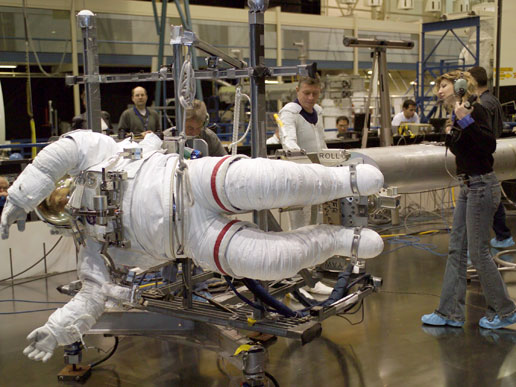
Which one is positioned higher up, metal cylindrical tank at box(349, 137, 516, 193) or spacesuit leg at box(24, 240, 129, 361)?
metal cylindrical tank at box(349, 137, 516, 193)

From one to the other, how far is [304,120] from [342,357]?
1635 mm

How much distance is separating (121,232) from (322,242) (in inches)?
32.1

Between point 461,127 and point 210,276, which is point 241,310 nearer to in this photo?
point 210,276

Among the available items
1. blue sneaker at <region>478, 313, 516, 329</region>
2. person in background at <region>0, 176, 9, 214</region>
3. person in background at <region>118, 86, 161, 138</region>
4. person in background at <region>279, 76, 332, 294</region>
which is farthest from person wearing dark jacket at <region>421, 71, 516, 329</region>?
person in background at <region>118, 86, 161, 138</region>

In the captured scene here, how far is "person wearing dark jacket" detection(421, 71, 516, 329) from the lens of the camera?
319cm

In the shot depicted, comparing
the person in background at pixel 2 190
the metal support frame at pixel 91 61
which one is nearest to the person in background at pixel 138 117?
the person in background at pixel 2 190

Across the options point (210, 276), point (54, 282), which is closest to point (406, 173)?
point (210, 276)

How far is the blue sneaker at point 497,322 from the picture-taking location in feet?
11.2

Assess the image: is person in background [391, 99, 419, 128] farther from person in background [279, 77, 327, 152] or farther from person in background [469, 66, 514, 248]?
person in background [279, 77, 327, 152]

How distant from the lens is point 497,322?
3.44 m

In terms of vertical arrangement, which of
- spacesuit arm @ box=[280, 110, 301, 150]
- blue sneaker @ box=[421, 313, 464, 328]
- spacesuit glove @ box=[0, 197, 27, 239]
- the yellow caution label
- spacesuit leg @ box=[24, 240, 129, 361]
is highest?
spacesuit arm @ box=[280, 110, 301, 150]

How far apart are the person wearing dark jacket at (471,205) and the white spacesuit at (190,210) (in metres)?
0.91

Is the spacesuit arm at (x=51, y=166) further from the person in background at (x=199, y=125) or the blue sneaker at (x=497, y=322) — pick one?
the blue sneaker at (x=497, y=322)

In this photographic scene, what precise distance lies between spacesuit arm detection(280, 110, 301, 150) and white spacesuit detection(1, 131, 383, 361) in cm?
131
